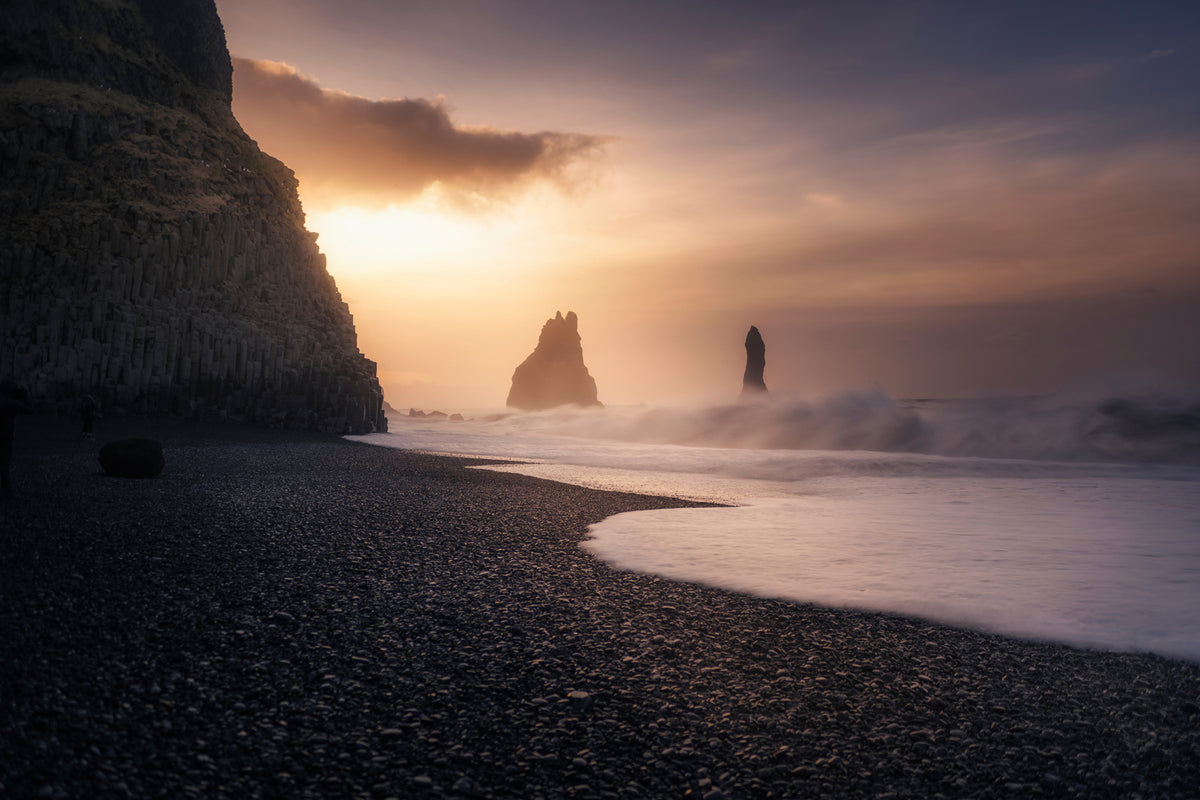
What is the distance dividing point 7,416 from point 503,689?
478 inches

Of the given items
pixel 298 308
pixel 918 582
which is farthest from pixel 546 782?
pixel 298 308

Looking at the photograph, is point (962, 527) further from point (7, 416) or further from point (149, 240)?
point (149, 240)

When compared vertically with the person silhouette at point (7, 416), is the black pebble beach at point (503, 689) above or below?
below

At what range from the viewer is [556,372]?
158 m

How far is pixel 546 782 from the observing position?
376 cm

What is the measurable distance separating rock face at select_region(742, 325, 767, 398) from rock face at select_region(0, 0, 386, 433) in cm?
6770

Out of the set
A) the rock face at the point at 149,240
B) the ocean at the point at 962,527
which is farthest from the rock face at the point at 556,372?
the ocean at the point at 962,527

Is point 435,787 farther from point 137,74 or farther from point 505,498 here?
point 137,74

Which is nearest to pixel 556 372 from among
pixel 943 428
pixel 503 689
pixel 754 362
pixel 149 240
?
pixel 754 362

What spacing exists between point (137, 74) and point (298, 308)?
18.5 metres

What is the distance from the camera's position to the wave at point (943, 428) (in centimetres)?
3991

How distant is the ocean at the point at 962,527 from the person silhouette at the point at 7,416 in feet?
35.0

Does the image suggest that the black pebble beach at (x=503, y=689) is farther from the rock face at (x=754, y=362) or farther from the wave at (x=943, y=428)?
the rock face at (x=754, y=362)

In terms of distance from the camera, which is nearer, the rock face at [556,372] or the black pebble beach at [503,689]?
the black pebble beach at [503,689]
